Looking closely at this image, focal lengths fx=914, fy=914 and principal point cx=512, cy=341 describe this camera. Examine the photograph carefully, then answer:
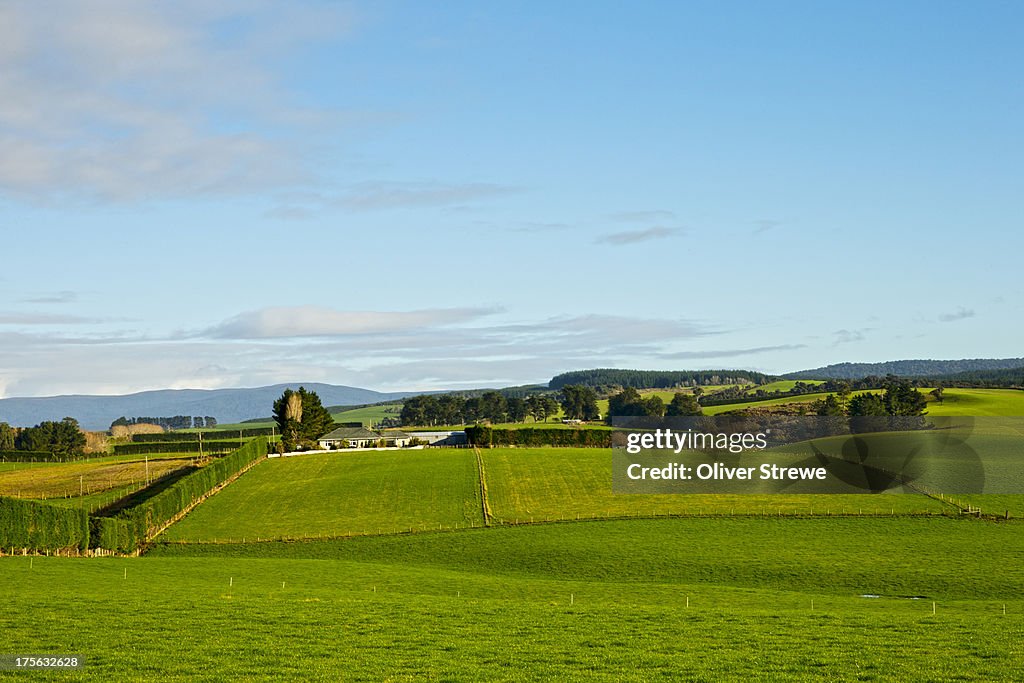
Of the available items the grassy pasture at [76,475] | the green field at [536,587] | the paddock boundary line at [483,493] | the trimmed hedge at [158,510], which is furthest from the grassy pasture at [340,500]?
the grassy pasture at [76,475]

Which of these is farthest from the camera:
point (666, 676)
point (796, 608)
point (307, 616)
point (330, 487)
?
point (330, 487)

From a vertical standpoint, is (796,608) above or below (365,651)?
below

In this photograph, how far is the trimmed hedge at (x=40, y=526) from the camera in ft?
191

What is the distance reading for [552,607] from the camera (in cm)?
4150

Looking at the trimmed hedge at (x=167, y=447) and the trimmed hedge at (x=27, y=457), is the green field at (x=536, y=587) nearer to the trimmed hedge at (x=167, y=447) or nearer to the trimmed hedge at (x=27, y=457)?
the trimmed hedge at (x=167, y=447)

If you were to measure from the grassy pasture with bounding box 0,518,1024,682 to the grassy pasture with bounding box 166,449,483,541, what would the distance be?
7411 mm

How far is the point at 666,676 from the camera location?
1011 inches

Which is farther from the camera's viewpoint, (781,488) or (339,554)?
(781,488)

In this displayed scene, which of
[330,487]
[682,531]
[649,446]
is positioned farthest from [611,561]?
[649,446]

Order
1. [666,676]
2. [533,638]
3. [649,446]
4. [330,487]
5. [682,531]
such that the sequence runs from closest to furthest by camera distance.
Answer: [666,676], [533,638], [682,531], [330,487], [649,446]

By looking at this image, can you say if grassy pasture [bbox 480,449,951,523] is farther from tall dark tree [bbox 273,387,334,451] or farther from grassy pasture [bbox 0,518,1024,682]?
tall dark tree [bbox 273,387,334,451]

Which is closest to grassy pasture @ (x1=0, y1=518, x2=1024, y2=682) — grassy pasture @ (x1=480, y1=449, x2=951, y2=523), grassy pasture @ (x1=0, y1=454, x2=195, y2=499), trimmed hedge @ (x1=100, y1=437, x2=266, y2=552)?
trimmed hedge @ (x1=100, y1=437, x2=266, y2=552)

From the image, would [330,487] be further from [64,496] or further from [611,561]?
[611,561]

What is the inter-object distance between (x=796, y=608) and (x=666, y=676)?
71.3 feet
